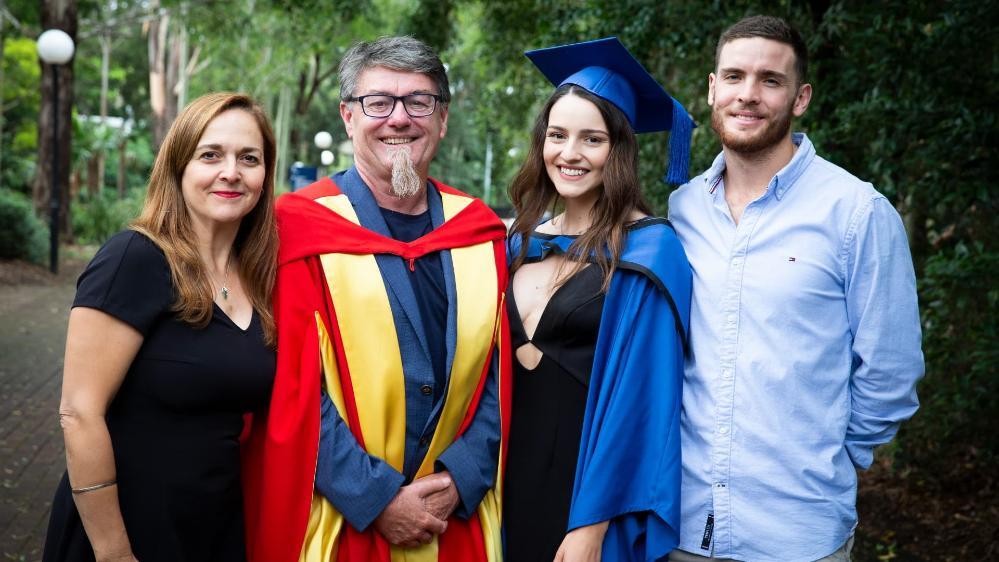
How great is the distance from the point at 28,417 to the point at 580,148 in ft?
20.1

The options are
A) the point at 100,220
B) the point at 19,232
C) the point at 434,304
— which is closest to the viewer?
the point at 434,304

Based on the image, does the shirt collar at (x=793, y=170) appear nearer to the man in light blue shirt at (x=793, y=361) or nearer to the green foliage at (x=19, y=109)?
the man in light blue shirt at (x=793, y=361)

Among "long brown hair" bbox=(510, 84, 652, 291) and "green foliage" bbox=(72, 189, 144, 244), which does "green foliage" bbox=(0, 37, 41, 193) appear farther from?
"long brown hair" bbox=(510, 84, 652, 291)

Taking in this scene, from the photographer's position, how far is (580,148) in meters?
3.20

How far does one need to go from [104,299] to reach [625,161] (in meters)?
1.67

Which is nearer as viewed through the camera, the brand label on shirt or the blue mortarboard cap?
the brand label on shirt

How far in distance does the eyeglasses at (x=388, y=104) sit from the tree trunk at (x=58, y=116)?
46.4 ft

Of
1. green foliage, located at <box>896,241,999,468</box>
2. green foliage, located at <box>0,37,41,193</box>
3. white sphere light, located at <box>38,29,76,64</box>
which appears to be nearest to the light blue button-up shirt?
green foliage, located at <box>896,241,999,468</box>

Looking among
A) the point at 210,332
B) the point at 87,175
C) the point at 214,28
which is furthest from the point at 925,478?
the point at 87,175

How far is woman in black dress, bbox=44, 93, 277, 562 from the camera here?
260 cm

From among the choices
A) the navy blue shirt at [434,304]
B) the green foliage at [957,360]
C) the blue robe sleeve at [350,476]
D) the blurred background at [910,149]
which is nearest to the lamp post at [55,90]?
the blurred background at [910,149]

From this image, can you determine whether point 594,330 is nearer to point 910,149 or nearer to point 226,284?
point 226,284

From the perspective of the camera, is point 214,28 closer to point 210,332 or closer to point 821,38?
point 821,38

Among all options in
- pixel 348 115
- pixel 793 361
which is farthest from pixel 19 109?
pixel 793 361
